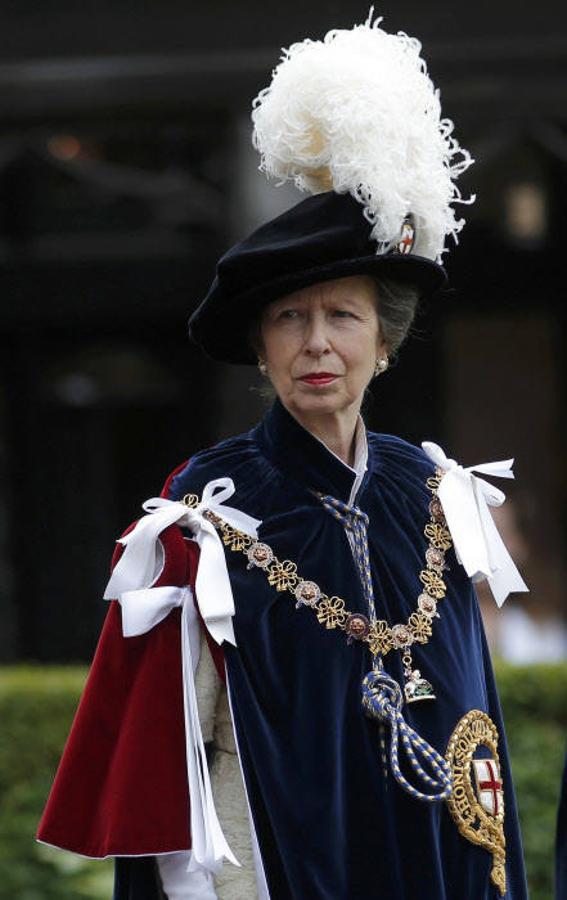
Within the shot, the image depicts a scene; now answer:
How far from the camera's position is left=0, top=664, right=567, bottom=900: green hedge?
6.44m

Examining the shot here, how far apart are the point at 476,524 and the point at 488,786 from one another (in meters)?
0.49

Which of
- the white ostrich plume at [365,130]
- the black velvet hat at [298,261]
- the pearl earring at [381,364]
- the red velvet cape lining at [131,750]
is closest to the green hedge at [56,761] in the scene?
the red velvet cape lining at [131,750]

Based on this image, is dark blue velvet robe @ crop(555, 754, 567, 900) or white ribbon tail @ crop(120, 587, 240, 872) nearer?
white ribbon tail @ crop(120, 587, 240, 872)

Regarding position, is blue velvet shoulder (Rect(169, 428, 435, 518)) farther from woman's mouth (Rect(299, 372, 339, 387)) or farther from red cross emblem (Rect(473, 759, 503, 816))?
red cross emblem (Rect(473, 759, 503, 816))

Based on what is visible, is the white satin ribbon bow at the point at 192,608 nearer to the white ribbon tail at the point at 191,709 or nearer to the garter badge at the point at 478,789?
the white ribbon tail at the point at 191,709

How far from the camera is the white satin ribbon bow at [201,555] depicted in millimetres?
3684

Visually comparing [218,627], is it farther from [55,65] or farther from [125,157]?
[125,157]

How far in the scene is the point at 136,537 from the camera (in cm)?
373

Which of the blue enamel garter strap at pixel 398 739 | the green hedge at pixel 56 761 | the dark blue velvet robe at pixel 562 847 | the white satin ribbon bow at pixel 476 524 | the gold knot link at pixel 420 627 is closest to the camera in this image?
the blue enamel garter strap at pixel 398 739

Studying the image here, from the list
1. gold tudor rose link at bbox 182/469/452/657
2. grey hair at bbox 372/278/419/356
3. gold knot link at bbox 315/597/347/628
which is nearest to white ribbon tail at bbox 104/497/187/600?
gold tudor rose link at bbox 182/469/452/657

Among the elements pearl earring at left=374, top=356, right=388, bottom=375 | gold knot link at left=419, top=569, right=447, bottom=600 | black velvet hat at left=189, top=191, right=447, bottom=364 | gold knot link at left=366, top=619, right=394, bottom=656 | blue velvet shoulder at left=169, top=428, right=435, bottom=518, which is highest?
black velvet hat at left=189, top=191, right=447, bottom=364

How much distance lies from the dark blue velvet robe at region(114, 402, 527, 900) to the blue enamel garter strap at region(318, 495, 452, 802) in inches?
0.9

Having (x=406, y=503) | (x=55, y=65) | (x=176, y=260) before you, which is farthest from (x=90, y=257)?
(x=406, y=503)

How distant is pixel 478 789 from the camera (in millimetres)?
3861
